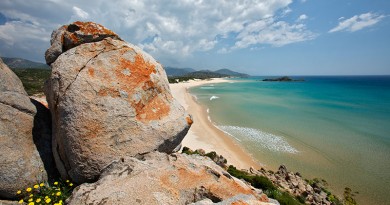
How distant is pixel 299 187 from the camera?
1460 centimetres

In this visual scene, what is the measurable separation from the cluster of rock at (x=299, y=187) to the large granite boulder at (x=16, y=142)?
1310 centimetres

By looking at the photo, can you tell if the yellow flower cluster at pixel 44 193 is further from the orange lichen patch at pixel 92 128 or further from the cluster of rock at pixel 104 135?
the orange lichen patch at pixel 92 128

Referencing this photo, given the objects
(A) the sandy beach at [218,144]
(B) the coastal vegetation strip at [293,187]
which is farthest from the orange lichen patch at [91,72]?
(A) the sandy beach at [218,144]

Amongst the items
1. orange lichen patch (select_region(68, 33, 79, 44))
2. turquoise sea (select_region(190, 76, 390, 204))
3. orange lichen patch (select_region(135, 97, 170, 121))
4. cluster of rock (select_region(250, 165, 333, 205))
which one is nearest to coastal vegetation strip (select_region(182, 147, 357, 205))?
cluster of rock (select_region(250, 165, 333, 205))

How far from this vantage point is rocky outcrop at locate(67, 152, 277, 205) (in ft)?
14.5

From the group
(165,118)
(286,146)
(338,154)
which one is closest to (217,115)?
(286,146)

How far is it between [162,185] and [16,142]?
14.3ft

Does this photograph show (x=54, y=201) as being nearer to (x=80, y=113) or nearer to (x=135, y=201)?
(x=80, y=113)

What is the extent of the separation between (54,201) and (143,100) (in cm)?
333

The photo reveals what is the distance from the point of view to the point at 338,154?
72.0ft

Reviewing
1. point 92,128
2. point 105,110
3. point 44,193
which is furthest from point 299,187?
point 44,193

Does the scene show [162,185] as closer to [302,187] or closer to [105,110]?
[105,110]

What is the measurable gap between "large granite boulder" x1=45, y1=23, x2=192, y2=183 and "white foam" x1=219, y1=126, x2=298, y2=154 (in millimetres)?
18382

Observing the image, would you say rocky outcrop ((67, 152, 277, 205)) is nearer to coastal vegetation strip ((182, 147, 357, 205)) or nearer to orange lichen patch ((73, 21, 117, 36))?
orange lichen patch ((73, 21, 117, 36))
